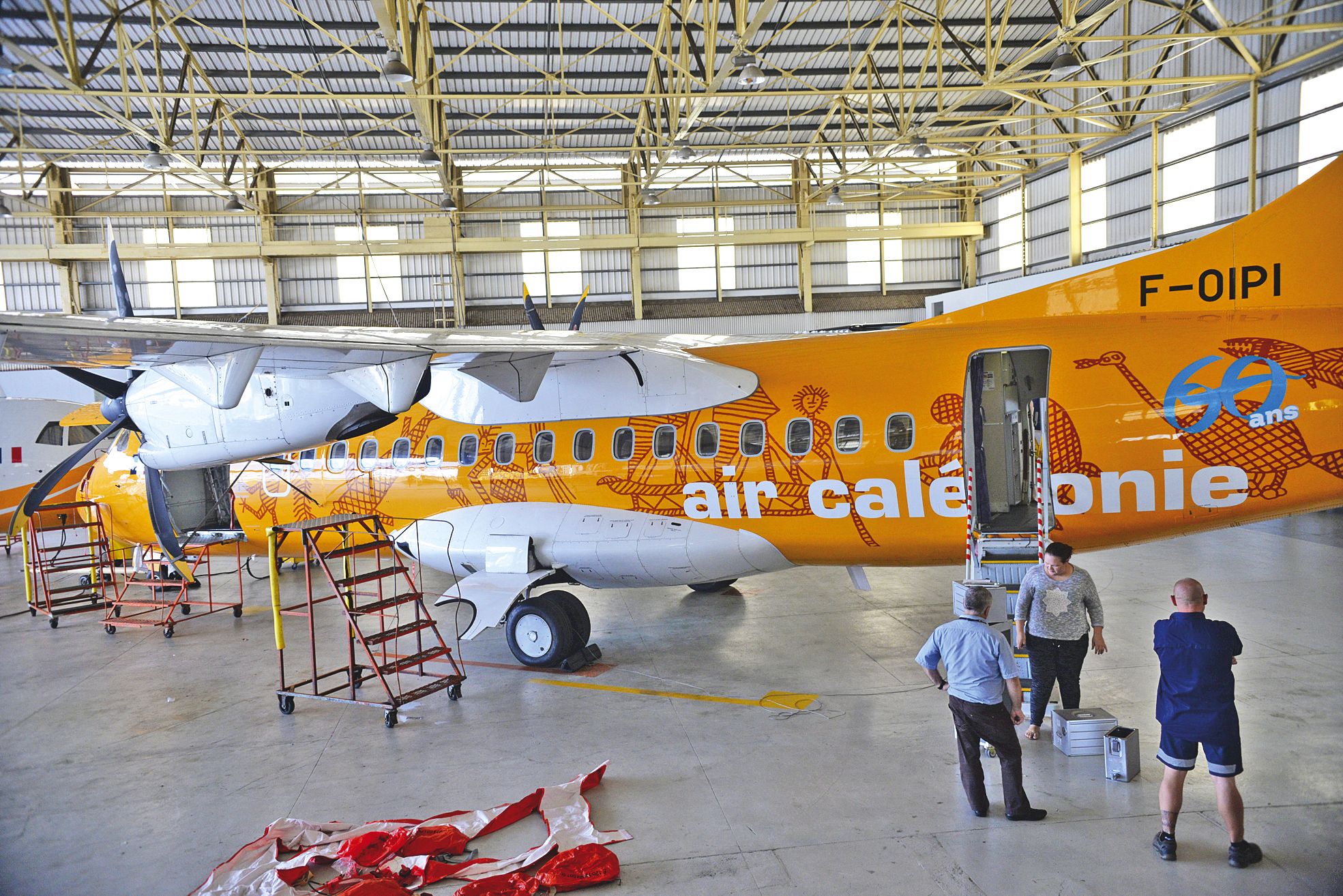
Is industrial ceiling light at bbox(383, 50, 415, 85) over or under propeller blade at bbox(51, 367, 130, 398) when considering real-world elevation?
over

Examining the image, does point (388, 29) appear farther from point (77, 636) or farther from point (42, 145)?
point (42, 145)

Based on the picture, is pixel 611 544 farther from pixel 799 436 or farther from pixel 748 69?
pixel 748 69

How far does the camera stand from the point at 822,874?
5.79 meters

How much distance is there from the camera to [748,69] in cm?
1822

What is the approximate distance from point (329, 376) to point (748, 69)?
493 inches

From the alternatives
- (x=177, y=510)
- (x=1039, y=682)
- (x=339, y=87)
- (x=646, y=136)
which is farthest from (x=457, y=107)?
(x=1039, y=682)

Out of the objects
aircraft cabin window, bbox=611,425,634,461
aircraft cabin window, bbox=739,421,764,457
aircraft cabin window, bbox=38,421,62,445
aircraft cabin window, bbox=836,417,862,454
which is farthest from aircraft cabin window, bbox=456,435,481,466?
aircraft cabin window, bbox=38,421,62,445

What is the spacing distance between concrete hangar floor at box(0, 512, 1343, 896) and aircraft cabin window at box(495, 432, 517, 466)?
8.44 feet

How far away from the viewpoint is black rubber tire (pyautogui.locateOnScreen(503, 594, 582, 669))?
1059cm

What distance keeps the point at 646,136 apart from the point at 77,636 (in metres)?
25.1

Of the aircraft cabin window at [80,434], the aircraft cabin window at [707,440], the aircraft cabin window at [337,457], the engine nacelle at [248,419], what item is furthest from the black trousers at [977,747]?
the aircraft cabin window at [80,434]

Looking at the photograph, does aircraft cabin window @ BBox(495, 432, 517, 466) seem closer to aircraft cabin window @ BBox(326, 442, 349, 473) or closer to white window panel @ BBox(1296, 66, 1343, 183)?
aircraft cabin window @ BBox(326, 442, 349, 473)

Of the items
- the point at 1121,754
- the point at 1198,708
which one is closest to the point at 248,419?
the point at 1121,754

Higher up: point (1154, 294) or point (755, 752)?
point (1154, 294)
